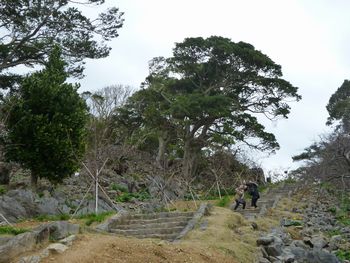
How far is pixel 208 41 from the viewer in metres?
32.9

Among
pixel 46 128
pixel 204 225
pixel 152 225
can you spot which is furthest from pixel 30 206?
pixel 204 225

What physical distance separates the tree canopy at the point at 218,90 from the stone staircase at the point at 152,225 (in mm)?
15410

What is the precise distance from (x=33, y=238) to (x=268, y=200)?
19165mm

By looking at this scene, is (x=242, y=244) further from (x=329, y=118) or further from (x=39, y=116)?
(x=329, y=118)

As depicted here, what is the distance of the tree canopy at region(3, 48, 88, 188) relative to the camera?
1931cm

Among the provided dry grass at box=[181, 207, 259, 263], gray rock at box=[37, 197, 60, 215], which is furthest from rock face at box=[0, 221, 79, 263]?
gray rock at box=[37, 197, 60, 215]

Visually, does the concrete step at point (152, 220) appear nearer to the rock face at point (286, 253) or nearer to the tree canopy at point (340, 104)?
the rock face at point (286, 253)

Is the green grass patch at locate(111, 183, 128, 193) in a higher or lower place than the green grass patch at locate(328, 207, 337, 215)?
higher

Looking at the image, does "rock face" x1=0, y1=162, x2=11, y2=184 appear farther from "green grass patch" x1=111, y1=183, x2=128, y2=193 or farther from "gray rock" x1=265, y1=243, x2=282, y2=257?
"gray rock" x1=265, y1=243, x2=282, y2=257

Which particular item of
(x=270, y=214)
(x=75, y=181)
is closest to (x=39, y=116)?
(x=75, y=181)

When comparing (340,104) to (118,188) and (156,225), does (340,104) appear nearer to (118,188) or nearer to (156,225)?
(118,188)

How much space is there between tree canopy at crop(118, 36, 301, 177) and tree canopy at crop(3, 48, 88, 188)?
11309mm

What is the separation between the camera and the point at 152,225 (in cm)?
1474

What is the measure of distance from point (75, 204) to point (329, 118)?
3181 cm
